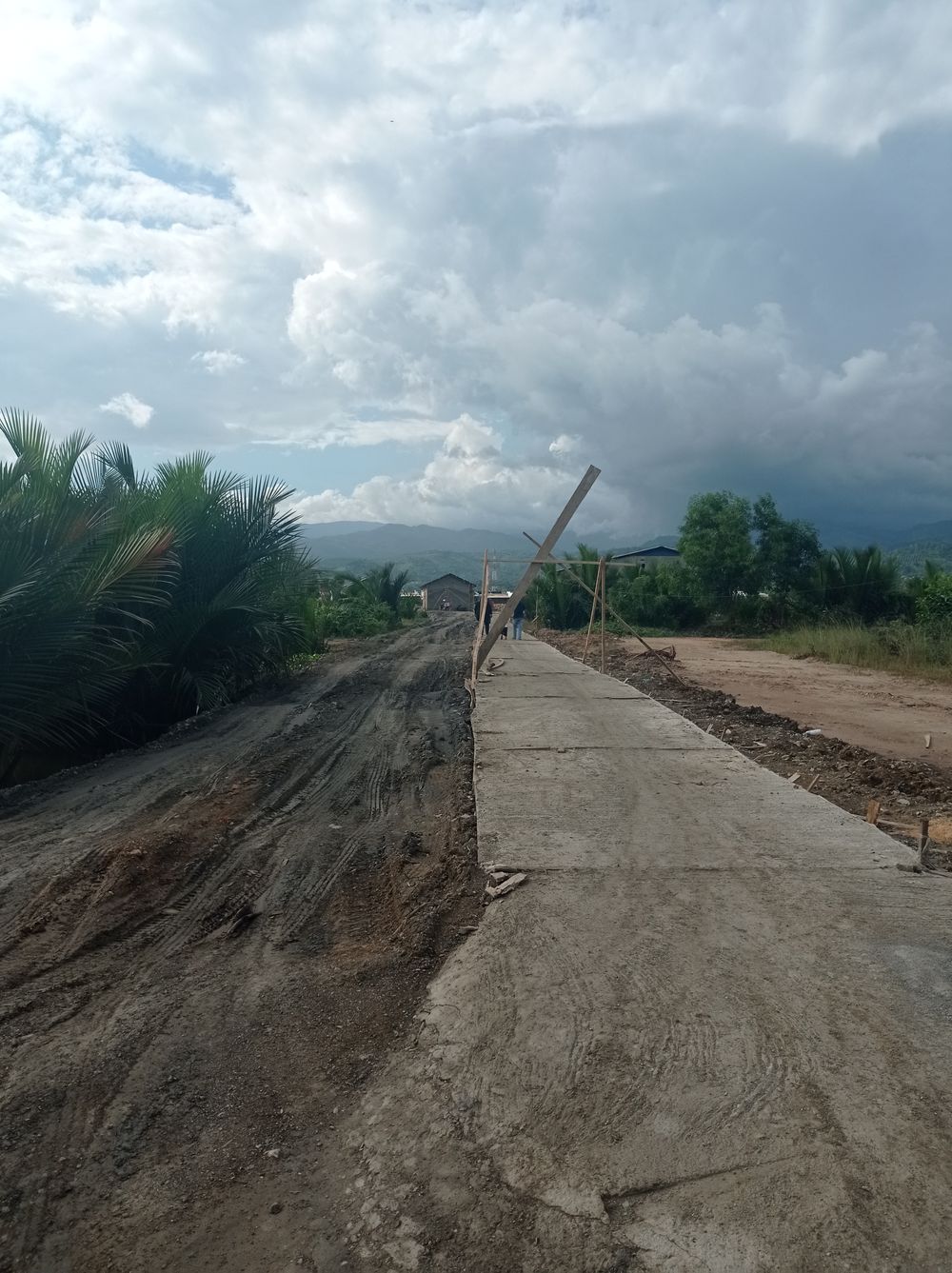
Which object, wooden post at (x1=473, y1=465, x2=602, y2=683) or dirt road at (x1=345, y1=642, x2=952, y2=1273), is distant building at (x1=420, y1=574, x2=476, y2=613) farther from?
dirt road at (x1=345, y1=642, x2=952, y2=1273)

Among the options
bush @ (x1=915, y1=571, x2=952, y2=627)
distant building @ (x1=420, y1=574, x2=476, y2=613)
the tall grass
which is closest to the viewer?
the tall grass

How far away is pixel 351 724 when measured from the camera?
10.1 metres

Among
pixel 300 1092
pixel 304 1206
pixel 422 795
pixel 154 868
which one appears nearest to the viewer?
pixel 304 1206

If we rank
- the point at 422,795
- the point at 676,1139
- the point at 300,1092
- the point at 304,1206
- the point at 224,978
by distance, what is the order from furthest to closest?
the point at 422,795, the point at 224,978, the point at 300,1092, the point at 676,1139, the point at 304,1206

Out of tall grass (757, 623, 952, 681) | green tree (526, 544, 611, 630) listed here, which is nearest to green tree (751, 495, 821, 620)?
green tree (526, 544, 611, 630)

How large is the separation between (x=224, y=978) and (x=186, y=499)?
29.3 ft

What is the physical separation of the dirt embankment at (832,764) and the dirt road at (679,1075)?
1.31 m

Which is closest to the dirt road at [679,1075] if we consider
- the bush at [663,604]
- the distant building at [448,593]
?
the bush at [663,604]

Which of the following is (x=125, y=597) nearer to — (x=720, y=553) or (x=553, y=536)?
(x=553, y=536)

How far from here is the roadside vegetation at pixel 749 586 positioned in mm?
29250

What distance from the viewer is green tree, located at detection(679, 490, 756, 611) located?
35875 mm

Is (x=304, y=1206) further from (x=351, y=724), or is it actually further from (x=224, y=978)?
(x=351, y=724)

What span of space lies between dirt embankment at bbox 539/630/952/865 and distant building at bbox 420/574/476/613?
6346 cm

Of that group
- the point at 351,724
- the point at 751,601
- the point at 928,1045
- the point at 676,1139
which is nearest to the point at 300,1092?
the point at 676,1139
